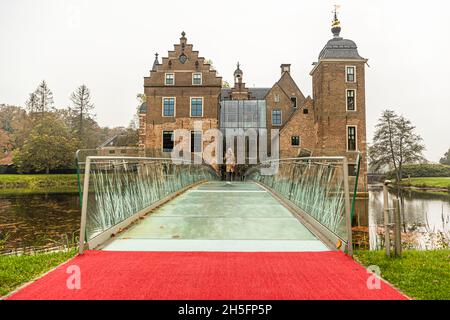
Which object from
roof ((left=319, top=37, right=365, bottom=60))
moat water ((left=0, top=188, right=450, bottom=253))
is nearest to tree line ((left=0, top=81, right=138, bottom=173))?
moat water ((left=0, top=188, right=450, bottom=253))

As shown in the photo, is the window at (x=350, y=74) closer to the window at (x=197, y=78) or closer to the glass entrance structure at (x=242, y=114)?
the glass entrance structure at (x=242, y=114)

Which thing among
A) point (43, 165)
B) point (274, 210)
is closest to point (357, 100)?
point (274, 210)

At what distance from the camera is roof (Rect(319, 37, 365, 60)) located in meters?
27.1

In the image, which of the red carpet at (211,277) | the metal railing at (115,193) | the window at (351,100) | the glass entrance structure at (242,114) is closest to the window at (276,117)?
the glass entrance structure at (242,114)

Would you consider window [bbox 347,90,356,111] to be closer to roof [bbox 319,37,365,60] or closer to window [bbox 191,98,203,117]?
roof [bbox 319,37,365,60]

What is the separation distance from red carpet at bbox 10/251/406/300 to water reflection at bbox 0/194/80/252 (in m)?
4.59

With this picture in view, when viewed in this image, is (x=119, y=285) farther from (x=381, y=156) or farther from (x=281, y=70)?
(x=381, y=156)

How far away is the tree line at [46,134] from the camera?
119 ft

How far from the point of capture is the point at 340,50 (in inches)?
1081

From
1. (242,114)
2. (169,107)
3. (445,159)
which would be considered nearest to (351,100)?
(242,114)

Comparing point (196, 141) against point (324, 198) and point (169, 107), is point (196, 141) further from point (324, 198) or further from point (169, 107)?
point (324, 198)

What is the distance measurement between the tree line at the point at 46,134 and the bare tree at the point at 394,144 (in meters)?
30.7

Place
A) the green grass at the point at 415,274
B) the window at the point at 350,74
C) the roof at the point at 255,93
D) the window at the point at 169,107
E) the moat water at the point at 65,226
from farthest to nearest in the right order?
1. the roof at the point at 255,93
2. the window at the point at 169,107
3. the window at the point at 350,74
4. the moat water at the point at 65,226
5. the green grass at the point at 415,274

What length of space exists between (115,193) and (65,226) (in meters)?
8.20
